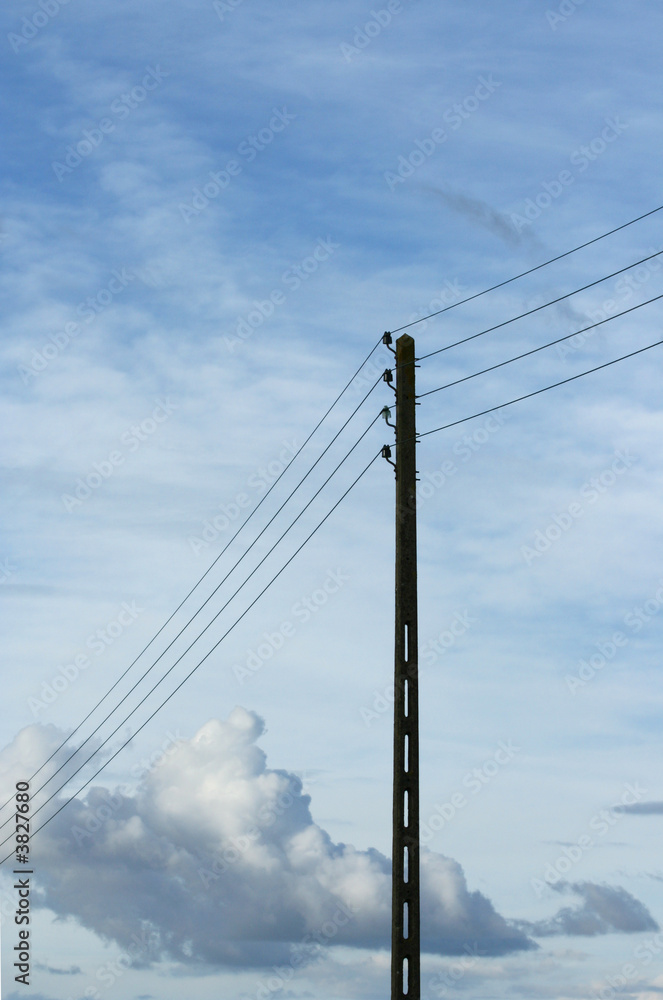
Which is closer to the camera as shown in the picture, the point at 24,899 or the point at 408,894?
the point at 408,894

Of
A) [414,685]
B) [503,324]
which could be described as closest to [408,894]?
[414,685]

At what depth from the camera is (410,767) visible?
1747 centimetres

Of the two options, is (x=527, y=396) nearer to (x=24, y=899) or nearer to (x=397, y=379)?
(x=397, y=379)

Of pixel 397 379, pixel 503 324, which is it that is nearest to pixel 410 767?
pixel 397 379

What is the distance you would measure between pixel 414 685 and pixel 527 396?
567 cm

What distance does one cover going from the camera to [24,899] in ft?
109

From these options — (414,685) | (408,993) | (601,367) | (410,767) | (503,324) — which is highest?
(503,324)

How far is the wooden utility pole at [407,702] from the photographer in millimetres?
16844

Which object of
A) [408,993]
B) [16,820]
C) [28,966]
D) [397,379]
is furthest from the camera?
[16,820]

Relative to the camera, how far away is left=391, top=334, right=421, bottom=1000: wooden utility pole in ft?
55.3

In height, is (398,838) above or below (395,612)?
below

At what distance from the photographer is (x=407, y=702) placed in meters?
17.7

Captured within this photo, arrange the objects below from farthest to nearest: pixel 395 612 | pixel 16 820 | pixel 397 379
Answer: pixel 16 820, pixel 397 379, pixel 395 612

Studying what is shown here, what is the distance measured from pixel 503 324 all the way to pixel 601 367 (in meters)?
2.08
